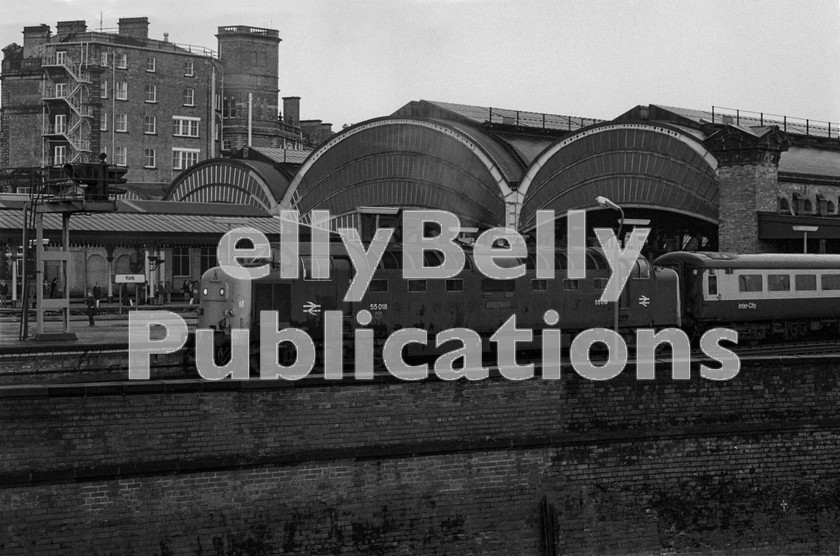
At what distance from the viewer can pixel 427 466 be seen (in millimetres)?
21734

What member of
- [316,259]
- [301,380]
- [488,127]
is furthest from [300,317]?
[488,127]

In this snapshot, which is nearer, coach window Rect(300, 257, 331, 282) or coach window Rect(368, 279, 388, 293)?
coach window Rect(300, 257, 331, 282)

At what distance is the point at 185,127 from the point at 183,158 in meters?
2.58

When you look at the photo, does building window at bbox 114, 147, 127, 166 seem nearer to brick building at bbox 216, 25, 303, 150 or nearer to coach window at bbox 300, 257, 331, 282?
brick building at bbox 216, 25, 303, 150

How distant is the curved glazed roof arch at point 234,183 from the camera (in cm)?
7431

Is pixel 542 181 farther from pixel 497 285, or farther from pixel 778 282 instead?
pixel 497 285

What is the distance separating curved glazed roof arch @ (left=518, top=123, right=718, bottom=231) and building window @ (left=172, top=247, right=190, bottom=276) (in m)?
27.3

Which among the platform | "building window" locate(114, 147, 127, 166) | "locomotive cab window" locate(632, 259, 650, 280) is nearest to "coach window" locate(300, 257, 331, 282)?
the platform

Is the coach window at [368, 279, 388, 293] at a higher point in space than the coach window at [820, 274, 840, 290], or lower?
lower

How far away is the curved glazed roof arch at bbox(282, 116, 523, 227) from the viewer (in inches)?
2429

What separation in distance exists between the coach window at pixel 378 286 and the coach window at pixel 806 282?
15.4 meters

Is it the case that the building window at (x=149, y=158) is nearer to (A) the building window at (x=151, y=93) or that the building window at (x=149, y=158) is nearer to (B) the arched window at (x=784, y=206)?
(A) the building window at (x=151, y=93)

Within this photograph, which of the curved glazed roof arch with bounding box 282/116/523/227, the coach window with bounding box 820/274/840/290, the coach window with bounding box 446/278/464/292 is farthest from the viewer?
the curved glazed roof arch with bounding box 282/116/523/227

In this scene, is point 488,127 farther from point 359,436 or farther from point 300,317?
point 359,436
